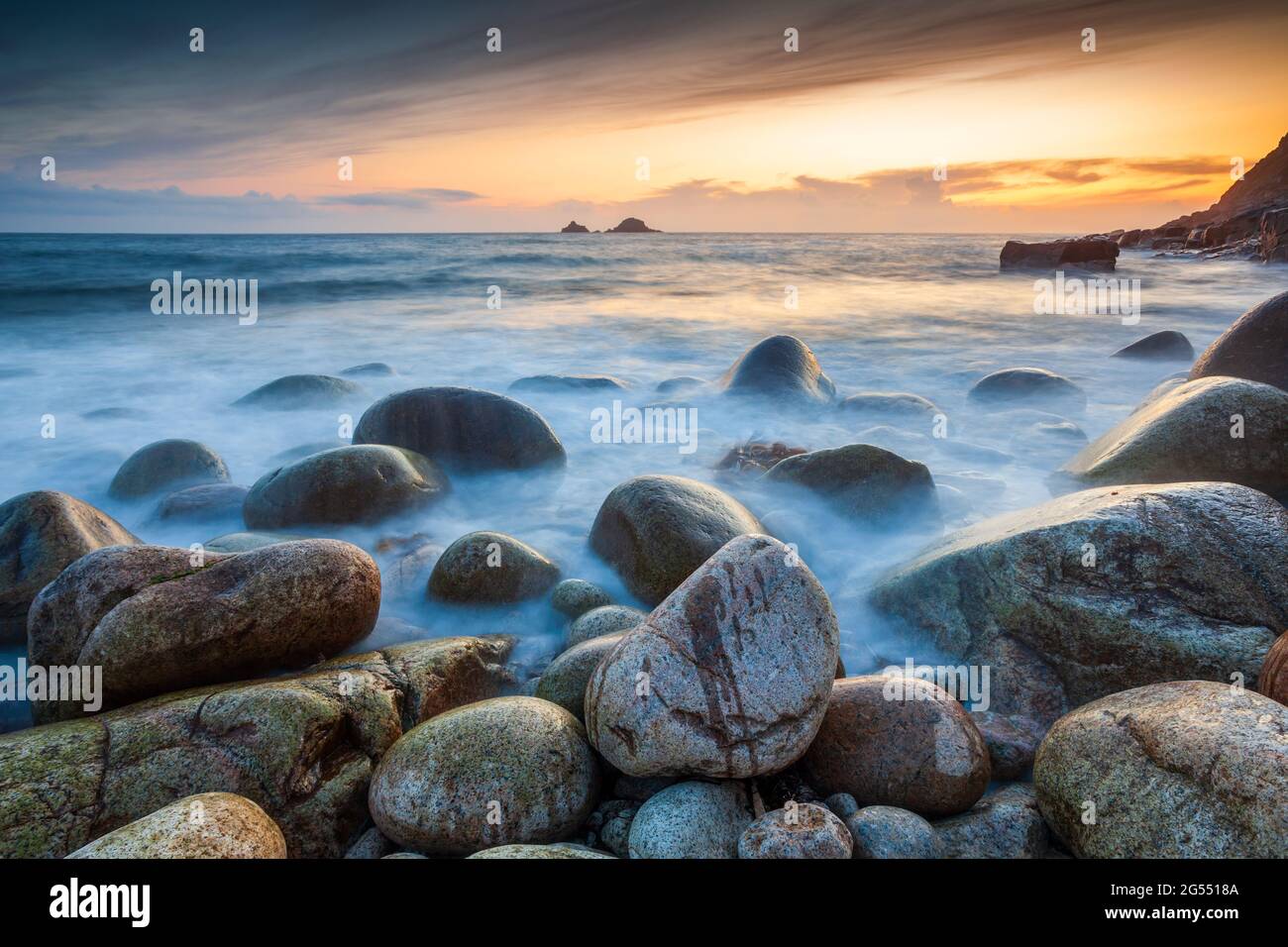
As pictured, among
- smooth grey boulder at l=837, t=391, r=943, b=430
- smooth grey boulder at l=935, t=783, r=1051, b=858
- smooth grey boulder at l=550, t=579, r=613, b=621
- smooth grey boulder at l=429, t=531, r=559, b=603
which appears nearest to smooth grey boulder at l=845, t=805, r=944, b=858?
smooth grey boulder at l=935, t=783, r=1051, b=858

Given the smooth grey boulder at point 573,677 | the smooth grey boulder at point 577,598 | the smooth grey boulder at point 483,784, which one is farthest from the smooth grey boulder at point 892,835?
the smooth grey boulder at point 577,598

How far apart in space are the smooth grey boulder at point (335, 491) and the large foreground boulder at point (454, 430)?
40.5 inches

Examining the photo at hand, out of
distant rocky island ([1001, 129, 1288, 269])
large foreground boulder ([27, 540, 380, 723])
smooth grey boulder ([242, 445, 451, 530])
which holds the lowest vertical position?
large foreground boulder ([27, 540, 380, 723])

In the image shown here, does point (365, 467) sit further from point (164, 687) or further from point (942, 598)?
point (942, 598)

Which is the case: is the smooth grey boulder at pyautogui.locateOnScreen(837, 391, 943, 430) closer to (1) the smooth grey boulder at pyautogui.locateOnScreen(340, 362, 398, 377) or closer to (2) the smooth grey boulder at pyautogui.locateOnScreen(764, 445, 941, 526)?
(2) the smooth grey boulder at pyautogui.locateOnScreen(764, 445, 941, 526)

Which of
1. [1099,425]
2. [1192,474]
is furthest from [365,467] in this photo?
[1099,425]

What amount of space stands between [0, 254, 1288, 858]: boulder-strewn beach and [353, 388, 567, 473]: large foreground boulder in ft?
4.72

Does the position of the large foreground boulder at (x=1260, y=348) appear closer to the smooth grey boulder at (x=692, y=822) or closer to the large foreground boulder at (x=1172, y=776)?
the large foreground boulder at (x=1172, y=776)

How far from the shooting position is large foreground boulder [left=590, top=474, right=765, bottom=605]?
18.0 ft

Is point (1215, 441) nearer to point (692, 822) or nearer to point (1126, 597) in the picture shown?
point (1126, 597)

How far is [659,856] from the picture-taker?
296cm

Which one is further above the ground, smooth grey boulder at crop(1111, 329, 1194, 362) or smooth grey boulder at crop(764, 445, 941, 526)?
smooth grey boulder at crop(1111, 329, 1194, 362)

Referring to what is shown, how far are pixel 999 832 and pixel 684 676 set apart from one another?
144 centimetres
